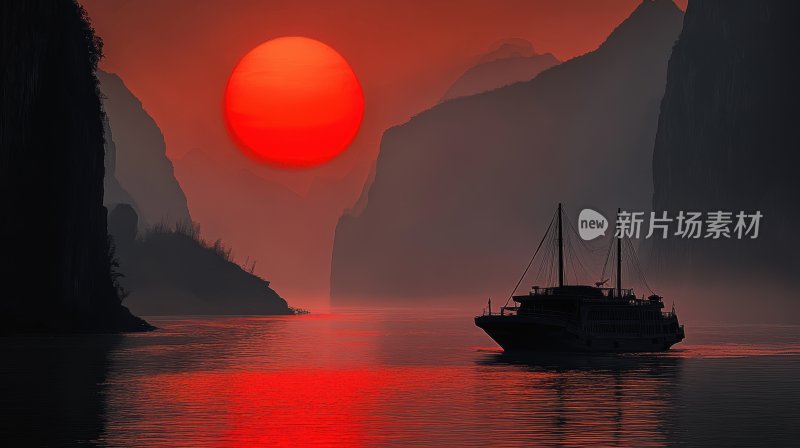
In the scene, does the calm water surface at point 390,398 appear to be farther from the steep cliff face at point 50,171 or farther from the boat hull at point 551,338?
the steep cliff face at point 50,171

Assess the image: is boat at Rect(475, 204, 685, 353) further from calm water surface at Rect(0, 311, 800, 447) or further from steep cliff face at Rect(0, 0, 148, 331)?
steep cliff face at Rect(0, 0, 148, 331)

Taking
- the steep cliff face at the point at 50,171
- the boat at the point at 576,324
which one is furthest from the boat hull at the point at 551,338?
the steep cliff face at the point at 50,171

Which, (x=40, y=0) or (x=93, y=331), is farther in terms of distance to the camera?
(x=93, y=331)

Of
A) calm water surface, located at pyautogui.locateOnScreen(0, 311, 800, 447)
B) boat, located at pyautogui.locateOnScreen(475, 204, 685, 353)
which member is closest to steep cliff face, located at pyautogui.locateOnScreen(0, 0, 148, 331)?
calm water surface, located at pyautogui.locateOnScreen(0, 311, 800, 447)

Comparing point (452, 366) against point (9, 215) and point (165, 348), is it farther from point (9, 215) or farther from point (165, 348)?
point (9, 215)

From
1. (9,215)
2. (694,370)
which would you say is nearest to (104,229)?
(9,215)

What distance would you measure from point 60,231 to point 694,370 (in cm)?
7909

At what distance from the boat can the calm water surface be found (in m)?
3.59

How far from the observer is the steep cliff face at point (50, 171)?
468 feet

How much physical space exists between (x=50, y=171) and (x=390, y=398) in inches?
3324

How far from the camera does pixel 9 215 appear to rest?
144m

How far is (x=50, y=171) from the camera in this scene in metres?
152

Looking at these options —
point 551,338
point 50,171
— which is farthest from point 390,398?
point 50,171

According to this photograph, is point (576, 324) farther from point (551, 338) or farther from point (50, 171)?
point (50, 171)
